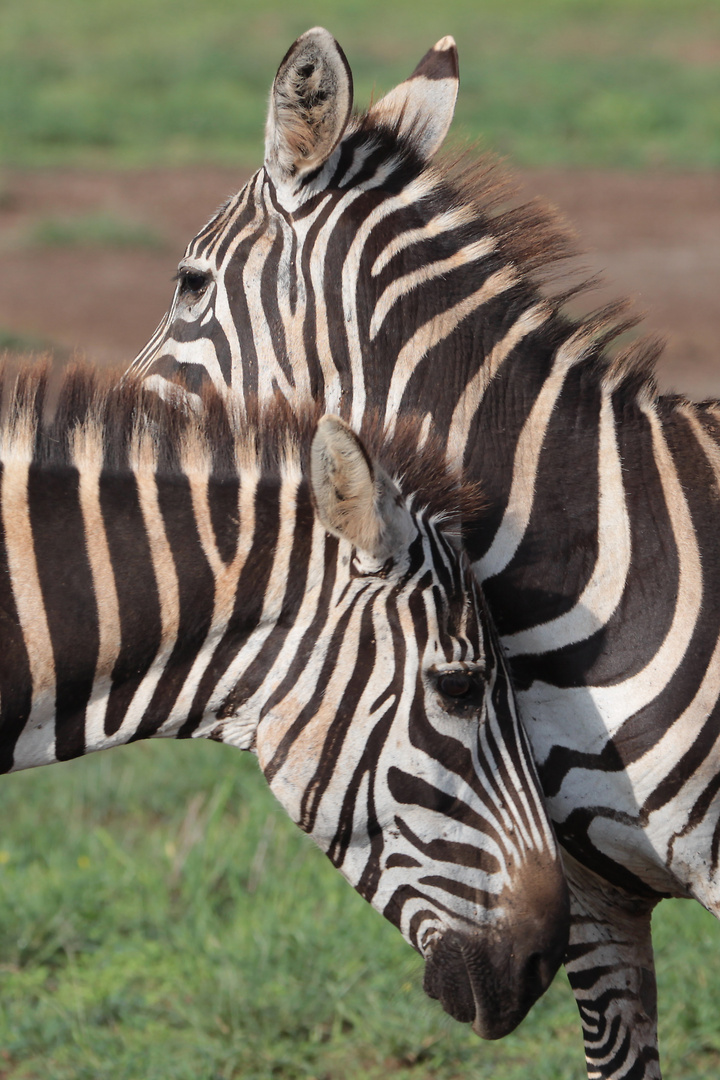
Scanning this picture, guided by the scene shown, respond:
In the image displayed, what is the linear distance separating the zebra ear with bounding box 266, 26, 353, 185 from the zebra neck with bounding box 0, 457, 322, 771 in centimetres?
95

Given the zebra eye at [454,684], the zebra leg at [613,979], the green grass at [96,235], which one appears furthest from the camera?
the green grass at [96,235]

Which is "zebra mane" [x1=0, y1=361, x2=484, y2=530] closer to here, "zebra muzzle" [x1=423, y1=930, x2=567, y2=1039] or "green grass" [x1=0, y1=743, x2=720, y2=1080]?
"zebra muzzle" [x1=423, y1=930, x2=567, y2=1039]

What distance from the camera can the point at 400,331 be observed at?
2.94 metres

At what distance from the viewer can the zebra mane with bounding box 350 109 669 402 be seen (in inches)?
116

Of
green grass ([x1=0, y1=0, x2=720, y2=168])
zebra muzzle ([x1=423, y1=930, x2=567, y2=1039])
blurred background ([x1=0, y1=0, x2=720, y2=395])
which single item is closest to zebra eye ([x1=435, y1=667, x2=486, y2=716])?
zebra muzzle ([x1=423, y1=930, x2=567, y2=1039])

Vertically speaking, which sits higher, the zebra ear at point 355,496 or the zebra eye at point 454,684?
the zebra ear at point 355,496

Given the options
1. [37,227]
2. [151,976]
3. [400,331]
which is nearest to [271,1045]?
[151,976]

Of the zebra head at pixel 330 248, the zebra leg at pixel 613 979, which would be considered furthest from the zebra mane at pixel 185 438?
the zebra leg at pixel 613 979

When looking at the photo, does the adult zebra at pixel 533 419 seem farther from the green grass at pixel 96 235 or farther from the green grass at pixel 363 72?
the green grass at pixel 96 235

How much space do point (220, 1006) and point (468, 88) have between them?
23.5 meters

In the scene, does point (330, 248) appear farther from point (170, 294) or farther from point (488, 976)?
point (170, 294)

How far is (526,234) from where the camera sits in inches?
119

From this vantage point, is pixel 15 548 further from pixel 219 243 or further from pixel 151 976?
pixel 151 976

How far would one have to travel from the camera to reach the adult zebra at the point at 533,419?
2709 millimetres
